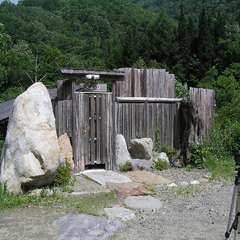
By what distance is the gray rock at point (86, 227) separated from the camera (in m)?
4.09

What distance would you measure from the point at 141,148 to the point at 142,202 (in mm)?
3143

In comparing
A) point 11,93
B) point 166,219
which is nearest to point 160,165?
point 166,219

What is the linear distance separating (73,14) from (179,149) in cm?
6743

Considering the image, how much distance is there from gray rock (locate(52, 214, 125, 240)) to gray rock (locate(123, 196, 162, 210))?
0.99m

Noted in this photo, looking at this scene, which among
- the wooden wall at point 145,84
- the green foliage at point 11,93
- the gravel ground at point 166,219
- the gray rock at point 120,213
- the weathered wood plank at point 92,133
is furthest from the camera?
the green foliage at point 11,93

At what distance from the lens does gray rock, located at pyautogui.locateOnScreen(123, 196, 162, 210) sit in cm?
549

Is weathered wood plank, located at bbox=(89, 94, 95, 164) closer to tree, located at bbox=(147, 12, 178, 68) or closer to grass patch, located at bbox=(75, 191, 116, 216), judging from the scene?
grass patch, located at bbox=(75, 191, 116, 216)

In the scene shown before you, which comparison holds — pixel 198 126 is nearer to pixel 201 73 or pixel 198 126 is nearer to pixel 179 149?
pixel 179 149

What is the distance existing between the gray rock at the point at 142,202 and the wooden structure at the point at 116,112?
9.06 feet

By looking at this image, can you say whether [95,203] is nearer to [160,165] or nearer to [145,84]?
[160,165]

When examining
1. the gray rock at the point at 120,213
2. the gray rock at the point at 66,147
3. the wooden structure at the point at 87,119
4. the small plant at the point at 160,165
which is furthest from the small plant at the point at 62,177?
the small plant at the point at 160,165

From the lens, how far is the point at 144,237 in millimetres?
4160

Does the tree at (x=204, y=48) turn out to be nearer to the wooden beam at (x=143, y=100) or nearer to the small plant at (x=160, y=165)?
the wooden beam at (x=143, y=100)

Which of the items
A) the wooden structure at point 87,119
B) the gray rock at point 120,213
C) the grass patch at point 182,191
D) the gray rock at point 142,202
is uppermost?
the wooden structure at point 87,119
